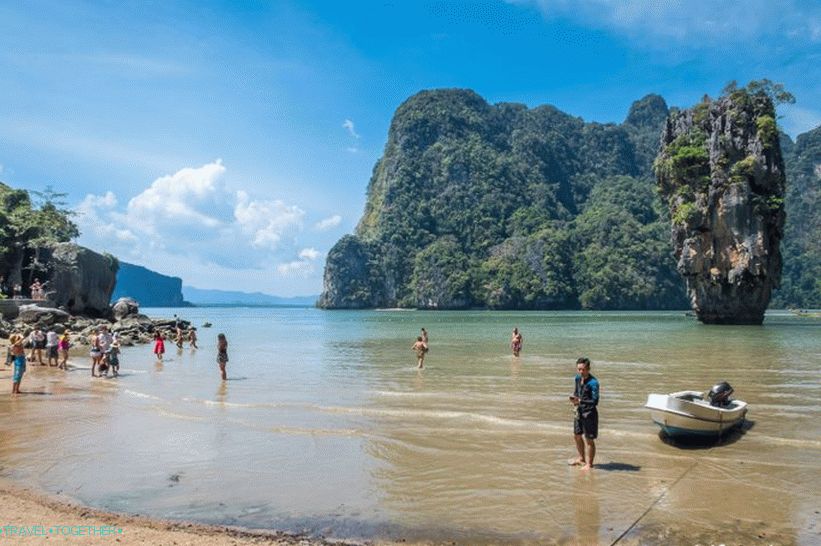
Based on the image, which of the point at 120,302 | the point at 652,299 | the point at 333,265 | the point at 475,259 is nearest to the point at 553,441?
the point at 120,302

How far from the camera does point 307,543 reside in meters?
6.01

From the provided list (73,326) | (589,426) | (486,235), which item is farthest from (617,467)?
(486,235)


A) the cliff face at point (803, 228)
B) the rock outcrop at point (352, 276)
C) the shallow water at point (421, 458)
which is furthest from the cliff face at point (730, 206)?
the rock outcrop at point (352, 276)

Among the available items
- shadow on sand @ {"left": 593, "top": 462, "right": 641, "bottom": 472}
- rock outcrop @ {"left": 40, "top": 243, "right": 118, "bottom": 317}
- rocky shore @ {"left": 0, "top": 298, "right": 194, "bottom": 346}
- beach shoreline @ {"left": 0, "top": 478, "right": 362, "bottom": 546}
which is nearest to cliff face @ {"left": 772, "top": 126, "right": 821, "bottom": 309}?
rocky shore @ {"left": 0, "top": 298, "right": 194, "bottom": 346}

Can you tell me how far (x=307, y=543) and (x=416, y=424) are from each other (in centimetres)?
621

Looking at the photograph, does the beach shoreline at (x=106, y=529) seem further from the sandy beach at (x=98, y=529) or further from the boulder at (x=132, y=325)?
the boulder at (x=132, y=325)

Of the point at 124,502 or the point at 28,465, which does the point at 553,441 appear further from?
the point at 28,465

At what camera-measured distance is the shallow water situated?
675 centimetres

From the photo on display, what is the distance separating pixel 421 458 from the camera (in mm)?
9430

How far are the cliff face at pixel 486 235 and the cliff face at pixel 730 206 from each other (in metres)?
77.5

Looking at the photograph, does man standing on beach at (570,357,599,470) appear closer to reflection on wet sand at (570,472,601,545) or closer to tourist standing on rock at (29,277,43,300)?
reflection on wet sand at (570,472,601,545)

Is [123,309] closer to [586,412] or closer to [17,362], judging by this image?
[17,362]

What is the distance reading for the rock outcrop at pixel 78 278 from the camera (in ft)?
147

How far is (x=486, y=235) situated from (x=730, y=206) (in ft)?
364
